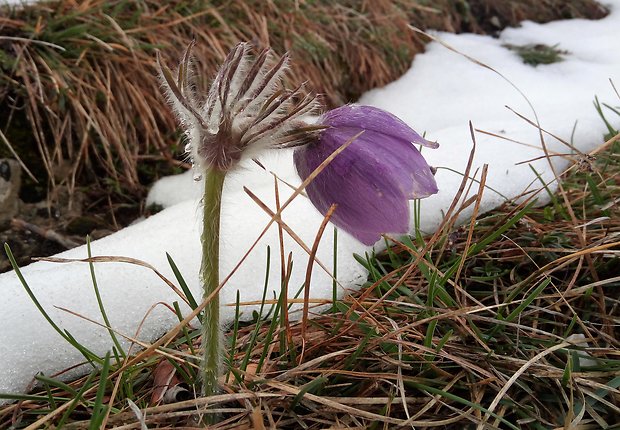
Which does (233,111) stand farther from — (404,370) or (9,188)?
(9,188)

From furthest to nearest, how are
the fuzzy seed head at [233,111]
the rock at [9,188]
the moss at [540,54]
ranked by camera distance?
the moss at [540,54], the rock at [9,188], the fuzzy seed head at [233,111]

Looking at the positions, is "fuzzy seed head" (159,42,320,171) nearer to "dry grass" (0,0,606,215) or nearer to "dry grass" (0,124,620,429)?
"dry grass" (0,124,620,429)

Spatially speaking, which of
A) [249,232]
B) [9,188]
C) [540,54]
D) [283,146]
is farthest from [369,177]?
[540,54]

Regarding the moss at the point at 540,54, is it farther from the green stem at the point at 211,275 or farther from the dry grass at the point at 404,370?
the green stem at the point at 211,275

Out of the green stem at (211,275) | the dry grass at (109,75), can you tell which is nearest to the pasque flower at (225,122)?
the green stem at (211,275)

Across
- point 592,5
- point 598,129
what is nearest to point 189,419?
point 598,129

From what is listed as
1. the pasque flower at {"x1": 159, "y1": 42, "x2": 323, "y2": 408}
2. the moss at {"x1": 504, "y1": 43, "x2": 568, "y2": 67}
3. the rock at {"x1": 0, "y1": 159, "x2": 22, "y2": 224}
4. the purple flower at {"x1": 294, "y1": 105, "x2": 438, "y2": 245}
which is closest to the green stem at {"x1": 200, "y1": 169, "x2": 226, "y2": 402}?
the pasque flower at {"x1": 159, "y1": 42, "x2": 323, "y2": 408}
